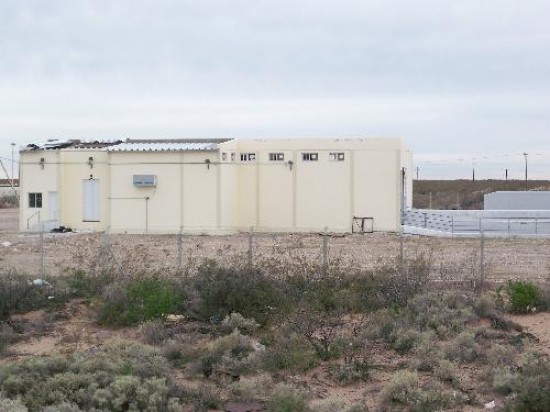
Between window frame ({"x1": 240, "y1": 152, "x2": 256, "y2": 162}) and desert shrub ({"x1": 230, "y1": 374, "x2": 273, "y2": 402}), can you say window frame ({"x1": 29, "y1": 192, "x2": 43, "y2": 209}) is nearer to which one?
window frame ({"x1": 240, "y1": 152, "x2": 256, "y2": 162})

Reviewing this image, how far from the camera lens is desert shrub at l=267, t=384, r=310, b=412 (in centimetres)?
1164

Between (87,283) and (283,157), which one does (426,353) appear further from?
(283,157)

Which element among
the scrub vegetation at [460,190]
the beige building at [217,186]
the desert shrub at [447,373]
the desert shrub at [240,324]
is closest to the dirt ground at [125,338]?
the desert shrub at [447,373]

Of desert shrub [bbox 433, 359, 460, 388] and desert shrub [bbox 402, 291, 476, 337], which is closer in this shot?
desert shrub [bbox 433, 359, 460, 388]

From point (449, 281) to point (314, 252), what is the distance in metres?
10.4

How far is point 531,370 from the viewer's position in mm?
12500

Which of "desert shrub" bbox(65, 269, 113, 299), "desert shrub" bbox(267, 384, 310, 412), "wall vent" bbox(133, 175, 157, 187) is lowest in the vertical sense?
"desert shrub" bbox(267, 384, 310, 412)

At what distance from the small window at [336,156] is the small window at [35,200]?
1331 centimetres

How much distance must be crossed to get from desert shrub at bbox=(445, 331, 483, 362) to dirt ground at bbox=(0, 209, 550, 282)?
420 cm

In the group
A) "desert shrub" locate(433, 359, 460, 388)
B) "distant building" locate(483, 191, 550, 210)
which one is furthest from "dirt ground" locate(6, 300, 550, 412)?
"distant building" locate(483, 191, 550, 210)

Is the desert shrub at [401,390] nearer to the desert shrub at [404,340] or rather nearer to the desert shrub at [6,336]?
the desert shrub at [404,340]

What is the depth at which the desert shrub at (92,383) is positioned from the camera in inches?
460

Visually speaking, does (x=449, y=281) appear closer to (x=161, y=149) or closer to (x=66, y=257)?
(x=66, y=257)

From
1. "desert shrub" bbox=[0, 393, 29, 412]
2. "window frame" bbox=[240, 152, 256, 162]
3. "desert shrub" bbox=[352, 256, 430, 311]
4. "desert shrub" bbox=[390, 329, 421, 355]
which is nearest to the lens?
"desert shrub" bbox=[0, 393, 29, 412]
